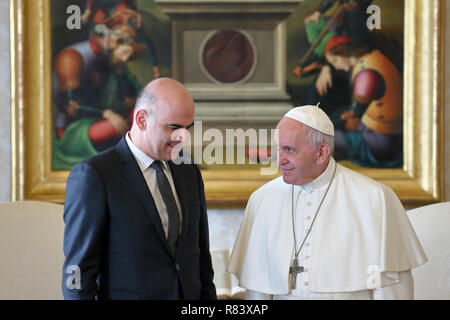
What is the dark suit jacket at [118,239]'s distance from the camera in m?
2.38

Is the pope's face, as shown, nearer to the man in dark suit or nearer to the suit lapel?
the man in dark suit

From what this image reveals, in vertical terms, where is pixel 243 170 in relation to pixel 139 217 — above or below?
above

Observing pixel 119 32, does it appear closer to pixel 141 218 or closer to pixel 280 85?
pixel 280 85

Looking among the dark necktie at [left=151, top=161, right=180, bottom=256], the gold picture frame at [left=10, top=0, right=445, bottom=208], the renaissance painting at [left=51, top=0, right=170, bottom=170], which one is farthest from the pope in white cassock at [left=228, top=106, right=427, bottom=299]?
the renaissance painting at [left=51, top=0, right=170, bottom=170]

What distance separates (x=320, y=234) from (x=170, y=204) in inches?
30.6

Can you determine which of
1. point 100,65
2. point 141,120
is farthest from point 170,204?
point 100,65

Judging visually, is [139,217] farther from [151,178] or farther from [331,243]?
[331,243]

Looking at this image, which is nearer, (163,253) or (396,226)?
(163,253)

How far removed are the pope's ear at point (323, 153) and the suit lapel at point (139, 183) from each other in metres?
0.88

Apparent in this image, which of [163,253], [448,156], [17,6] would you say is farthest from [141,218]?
[448,156]

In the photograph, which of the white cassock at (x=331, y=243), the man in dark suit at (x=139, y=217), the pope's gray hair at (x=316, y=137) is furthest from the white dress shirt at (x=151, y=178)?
the pope's gray hair at (x=316, y=137)

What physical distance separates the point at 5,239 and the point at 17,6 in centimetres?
→ 175

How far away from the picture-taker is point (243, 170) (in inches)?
171

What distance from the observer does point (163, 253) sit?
2.50 metres
